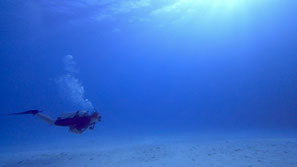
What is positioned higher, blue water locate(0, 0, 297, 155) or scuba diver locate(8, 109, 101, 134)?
blue water locate(0, 0, 297, 155)

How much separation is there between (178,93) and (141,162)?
105m

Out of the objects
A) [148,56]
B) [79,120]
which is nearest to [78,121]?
[79,120]

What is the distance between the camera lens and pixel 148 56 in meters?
88.2

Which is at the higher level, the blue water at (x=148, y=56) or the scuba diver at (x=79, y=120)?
the blue water at (x=148, y=56)

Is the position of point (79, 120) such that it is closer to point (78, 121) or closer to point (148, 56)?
point (78, 121)

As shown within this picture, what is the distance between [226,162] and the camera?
27.1ft

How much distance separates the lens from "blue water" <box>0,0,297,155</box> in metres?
30.2

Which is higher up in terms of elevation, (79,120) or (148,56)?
(148,56)

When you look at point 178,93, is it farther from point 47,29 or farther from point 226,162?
point 226,162

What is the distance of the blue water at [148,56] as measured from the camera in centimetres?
3019

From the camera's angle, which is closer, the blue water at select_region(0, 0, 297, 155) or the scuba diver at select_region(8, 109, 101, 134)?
the scuba diver at select_region(8, 109, 101, 134)

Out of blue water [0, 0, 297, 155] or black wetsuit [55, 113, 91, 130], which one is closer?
black wetsuit [55, 113, 91, 130]

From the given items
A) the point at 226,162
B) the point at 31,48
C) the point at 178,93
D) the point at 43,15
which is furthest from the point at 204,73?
the point at 226,162

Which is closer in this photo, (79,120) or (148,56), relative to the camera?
(79,120)
